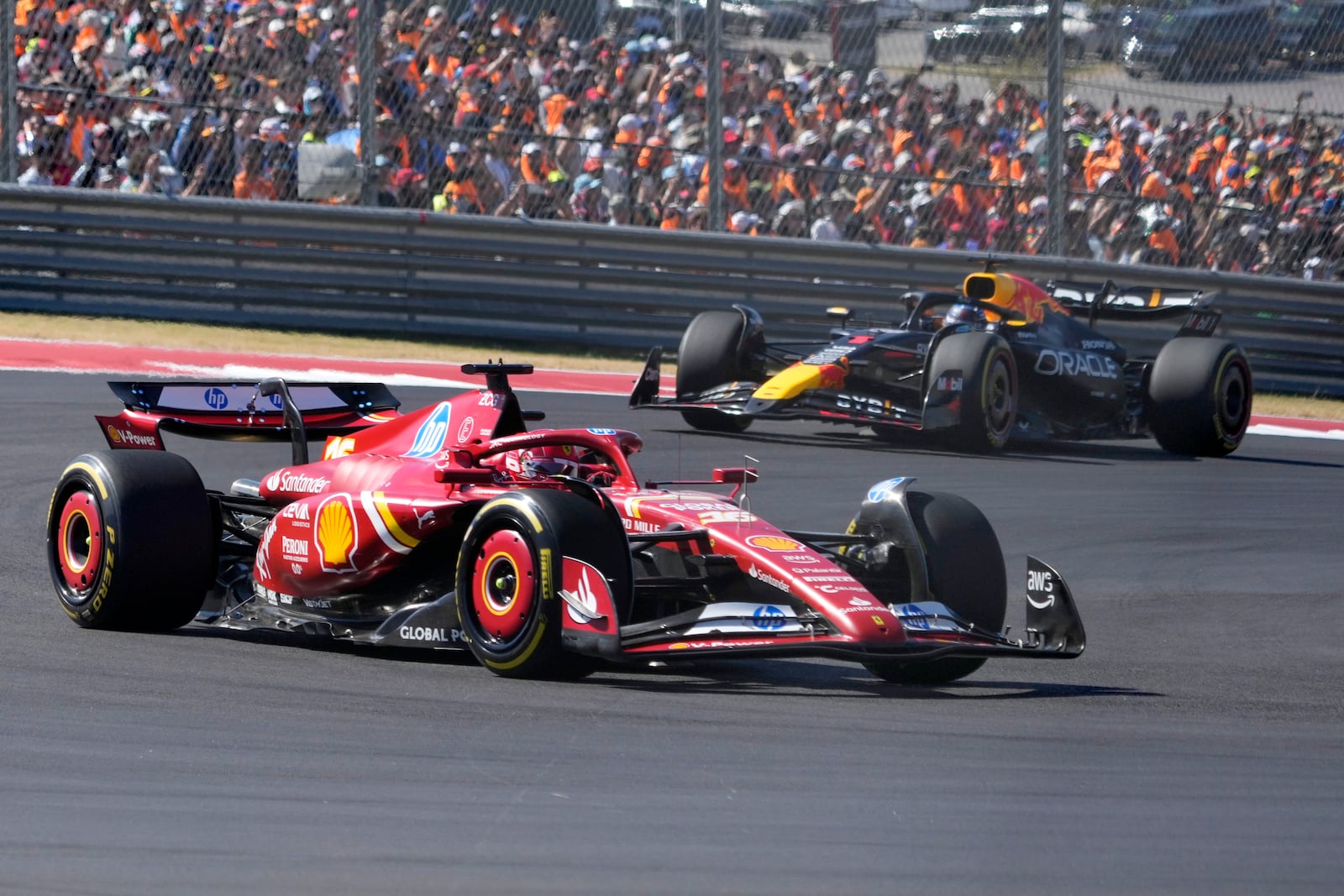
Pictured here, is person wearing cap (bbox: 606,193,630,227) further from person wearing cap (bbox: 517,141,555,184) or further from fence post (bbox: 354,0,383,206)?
fence post (bbox: 354,0,383,206)

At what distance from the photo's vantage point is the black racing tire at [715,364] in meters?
12.5

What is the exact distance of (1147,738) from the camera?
5.30 metres

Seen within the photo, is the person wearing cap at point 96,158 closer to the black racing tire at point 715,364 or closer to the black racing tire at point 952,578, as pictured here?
the black racing tire at point 715,364

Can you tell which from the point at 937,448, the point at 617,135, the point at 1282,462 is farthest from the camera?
the point at 617,135

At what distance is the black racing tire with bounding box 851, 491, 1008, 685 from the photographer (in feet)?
20.3

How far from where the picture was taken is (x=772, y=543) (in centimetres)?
600

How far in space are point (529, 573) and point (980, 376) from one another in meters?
6.68

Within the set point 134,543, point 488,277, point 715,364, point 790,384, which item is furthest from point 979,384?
point 134,543

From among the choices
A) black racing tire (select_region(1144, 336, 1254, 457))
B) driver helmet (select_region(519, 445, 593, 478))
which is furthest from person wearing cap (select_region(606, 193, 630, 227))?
driver helmet (select_region(519, 445, 593, 478))

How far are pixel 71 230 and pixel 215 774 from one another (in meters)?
11.1

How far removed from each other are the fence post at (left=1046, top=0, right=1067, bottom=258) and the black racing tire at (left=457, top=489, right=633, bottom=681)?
408 inches

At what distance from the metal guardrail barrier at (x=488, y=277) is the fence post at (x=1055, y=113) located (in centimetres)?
42

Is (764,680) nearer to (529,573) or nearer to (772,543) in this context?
(772,543)

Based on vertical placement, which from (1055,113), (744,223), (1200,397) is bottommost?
(1200,397)
